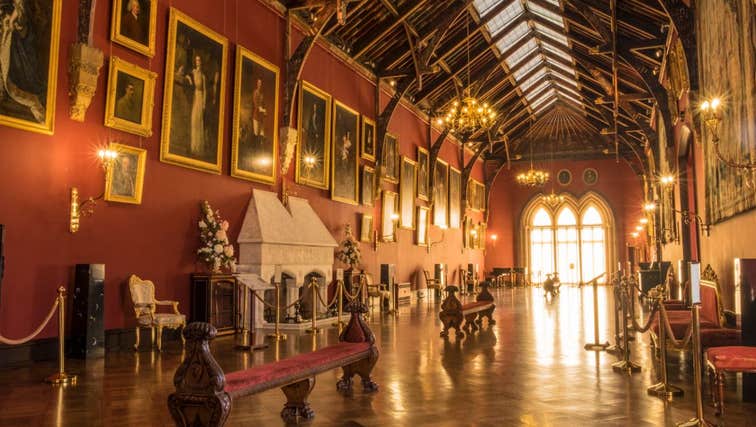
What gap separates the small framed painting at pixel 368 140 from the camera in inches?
604

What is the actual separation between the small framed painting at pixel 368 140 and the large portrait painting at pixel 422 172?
3956mm

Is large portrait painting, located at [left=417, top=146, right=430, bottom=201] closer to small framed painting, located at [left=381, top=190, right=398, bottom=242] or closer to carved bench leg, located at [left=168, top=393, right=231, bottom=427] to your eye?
small framed painting, located at [left=381, top=190, right=398, bottom=242]

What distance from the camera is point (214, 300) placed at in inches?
372

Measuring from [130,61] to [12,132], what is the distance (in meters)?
2.10

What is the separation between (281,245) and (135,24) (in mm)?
4552

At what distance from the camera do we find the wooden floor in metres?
4.41

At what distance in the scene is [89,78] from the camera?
7438mm

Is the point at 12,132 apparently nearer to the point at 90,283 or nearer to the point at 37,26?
the point at 37,26

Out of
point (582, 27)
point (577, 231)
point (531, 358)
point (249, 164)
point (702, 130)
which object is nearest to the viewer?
point (531, 358)

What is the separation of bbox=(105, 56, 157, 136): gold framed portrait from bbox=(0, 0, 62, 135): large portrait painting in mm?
849

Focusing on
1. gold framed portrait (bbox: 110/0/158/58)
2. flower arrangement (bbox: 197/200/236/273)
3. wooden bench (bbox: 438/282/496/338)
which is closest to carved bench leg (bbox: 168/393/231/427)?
flower arrangement (bbox: 197/200/236/273)

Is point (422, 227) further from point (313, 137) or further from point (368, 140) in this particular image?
point (313, 137)

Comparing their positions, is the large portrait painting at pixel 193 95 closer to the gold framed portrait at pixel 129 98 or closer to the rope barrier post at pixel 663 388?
the gold framed portrait at pixel 129 98

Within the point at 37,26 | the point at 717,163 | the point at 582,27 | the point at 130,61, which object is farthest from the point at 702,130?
the point at 37,26
